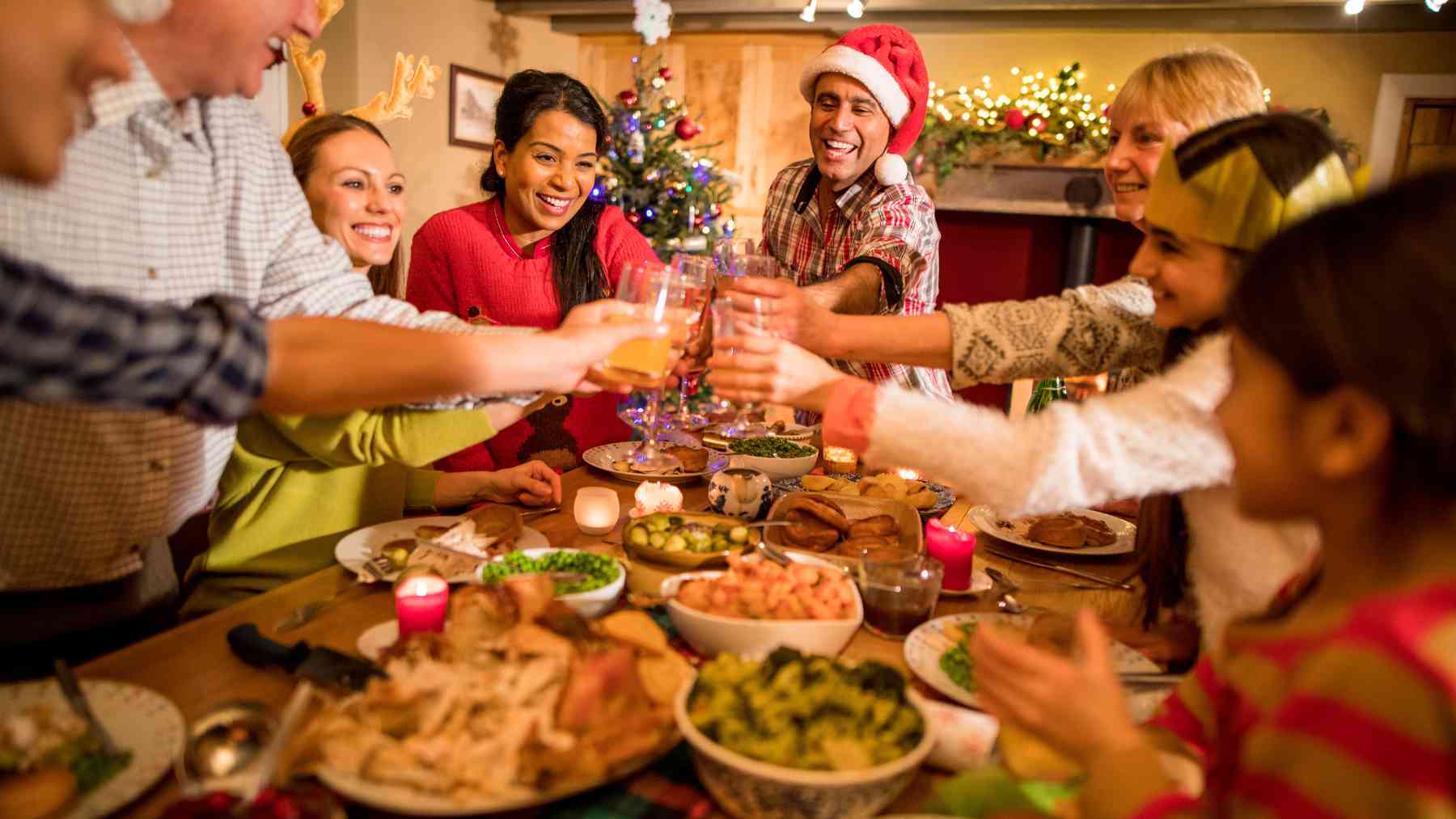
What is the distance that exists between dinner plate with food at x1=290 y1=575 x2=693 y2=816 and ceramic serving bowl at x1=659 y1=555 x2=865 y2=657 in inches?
4.8

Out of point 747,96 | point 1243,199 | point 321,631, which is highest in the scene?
point 747,96

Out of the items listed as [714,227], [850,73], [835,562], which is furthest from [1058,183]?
[835,562]

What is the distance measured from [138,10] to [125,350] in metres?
0.49

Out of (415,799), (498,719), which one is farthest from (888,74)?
(415,799)

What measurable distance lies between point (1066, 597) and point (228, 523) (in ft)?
6.03

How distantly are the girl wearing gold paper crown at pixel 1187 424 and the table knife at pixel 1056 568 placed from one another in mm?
429

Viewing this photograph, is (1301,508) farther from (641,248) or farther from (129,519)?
(641,248)

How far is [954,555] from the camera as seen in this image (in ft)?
6.09

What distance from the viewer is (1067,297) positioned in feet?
6.64

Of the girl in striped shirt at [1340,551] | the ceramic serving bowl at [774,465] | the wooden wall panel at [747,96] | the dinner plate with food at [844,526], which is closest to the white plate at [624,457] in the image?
the ceramic serving bowl at [774,465]

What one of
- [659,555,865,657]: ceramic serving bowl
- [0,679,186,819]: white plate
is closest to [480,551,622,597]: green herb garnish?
[659,555,865,657]: ceramic serving bowl

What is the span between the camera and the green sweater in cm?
189

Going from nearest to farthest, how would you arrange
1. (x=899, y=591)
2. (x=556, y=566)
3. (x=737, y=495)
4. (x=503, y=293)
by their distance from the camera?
(x=899, y=591)
(x=556, y=566)
(x=737, y=495)
(x=503, y=293)

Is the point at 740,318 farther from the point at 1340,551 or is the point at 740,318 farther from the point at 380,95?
the point at 380,95
